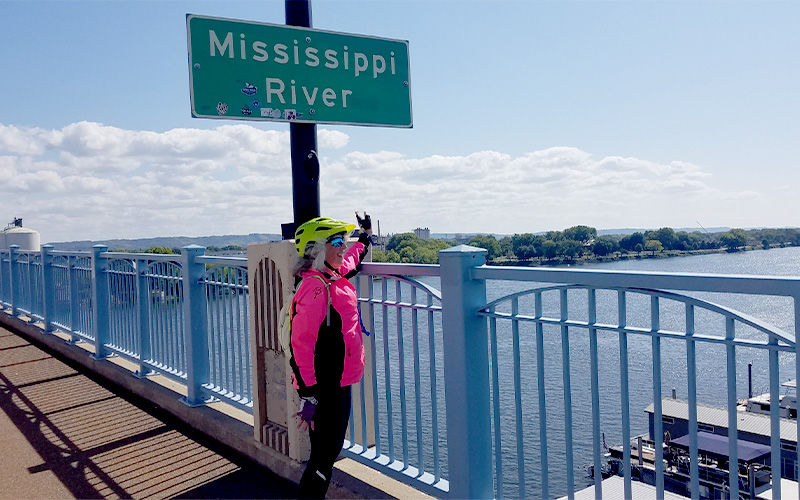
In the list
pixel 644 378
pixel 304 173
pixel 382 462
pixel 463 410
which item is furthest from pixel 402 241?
pixel 644 378

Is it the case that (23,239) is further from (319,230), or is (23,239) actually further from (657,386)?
(657,386)

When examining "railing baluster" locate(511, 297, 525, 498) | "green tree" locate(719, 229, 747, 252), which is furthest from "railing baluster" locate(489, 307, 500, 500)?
"green tree" locate(719, 229, 747, 252)

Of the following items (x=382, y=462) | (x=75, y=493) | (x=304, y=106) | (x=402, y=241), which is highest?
(x=304, y=106)

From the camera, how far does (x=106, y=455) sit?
496cm

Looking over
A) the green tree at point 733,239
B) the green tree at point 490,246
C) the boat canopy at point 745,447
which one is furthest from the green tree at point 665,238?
the boat canopy at point 745,447

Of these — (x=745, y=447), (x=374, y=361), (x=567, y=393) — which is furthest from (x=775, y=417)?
(x=374, y=361)

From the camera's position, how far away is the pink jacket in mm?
3195

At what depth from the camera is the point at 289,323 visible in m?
3.47

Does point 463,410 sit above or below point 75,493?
above

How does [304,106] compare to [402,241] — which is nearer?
[304,106]

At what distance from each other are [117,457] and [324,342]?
265cm

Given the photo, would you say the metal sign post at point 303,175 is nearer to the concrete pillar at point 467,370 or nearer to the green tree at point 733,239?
the concrete pillar at point 467,370

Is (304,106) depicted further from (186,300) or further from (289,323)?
(186,300)

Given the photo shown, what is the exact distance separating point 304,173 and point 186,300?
2.12 m
